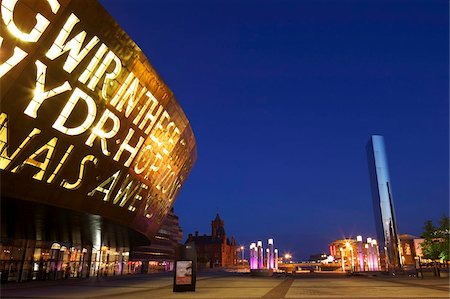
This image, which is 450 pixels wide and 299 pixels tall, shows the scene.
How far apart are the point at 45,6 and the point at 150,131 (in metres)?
13.8

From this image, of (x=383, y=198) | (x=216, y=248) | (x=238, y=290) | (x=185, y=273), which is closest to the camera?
(x=185, y=273)

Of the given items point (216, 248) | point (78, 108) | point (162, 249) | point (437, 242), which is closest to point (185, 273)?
point (78, 108)

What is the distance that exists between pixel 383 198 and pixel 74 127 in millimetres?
62651

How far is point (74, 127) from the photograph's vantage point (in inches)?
861

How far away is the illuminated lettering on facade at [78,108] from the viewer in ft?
57.9

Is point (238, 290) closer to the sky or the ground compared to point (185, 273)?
closer to the ground

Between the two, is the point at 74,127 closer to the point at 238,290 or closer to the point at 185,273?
the point at 185,273

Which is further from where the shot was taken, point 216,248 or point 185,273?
point 216,248

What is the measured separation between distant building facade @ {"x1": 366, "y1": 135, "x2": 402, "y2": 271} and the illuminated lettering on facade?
1764 inches

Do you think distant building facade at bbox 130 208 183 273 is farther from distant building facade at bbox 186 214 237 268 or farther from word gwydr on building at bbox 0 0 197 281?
word gwydr on building at bbox 0 0 197 281

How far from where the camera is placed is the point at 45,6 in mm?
17344

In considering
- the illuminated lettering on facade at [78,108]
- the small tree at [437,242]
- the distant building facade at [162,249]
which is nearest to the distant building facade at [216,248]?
the distant building facade at [162,249]

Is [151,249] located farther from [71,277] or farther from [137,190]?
[137,190]

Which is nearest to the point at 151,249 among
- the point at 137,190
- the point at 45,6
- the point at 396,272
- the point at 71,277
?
the point at 71,277
